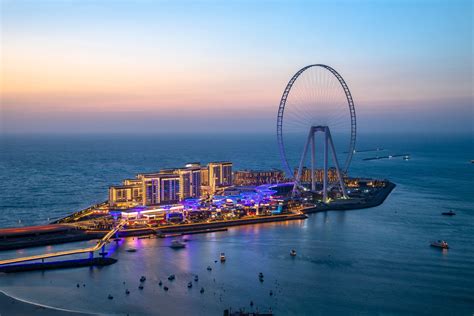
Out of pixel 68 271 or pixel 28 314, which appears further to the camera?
pixel 68 271

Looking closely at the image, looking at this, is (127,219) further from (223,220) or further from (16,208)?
(16,208)

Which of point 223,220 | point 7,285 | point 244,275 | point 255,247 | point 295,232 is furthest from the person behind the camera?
point 223,220

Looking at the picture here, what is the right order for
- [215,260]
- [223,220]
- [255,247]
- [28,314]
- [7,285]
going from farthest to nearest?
[223,220]
[255,247]
[215,260]
[7,285]
[28,314]

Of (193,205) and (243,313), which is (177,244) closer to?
(193,205)

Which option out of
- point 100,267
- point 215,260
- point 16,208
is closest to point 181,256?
point 215,260

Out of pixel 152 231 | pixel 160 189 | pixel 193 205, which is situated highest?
pixel 160 189

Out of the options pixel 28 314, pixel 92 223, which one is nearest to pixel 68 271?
pixel 28 314

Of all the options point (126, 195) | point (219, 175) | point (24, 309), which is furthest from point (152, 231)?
point (219, 175)
